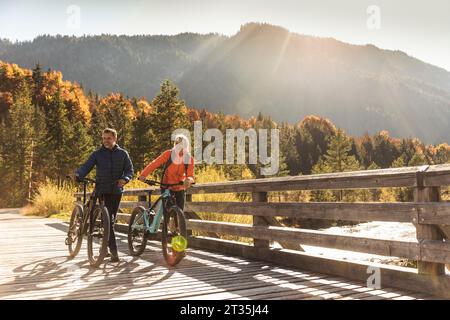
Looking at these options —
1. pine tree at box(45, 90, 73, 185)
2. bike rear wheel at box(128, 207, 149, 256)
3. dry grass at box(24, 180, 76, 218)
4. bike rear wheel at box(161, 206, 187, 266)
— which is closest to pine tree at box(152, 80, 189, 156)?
pine tree at box(45, 90, 73, 185)

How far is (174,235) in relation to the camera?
6754mm

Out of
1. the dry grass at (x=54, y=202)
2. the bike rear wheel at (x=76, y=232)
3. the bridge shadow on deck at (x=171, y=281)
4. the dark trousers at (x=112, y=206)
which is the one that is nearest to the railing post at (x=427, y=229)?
the bridge shadow on deck at (x=171, y=281)

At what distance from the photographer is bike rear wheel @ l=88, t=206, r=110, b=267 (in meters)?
6.66

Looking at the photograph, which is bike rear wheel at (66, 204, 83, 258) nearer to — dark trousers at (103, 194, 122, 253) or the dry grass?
dark trousers at (103, 194, 122, 253)

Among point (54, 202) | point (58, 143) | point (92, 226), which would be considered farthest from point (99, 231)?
point (58, 143)

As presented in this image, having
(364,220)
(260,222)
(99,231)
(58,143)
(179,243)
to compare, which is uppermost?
(58,143)

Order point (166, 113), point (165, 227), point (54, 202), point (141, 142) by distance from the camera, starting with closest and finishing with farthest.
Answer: point (165, 227), point (54, 202), point (166, 113), point (141, 142)

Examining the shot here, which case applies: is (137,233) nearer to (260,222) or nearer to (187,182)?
(187,182)

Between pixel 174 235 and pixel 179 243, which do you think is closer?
pixel 179 243

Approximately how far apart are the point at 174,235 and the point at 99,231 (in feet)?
3.88

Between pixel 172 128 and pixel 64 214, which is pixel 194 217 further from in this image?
pixel 172 128

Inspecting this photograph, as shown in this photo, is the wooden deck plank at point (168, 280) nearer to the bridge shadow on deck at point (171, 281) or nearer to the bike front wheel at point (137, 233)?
the bridge shadow on deck at point (171, 281)
